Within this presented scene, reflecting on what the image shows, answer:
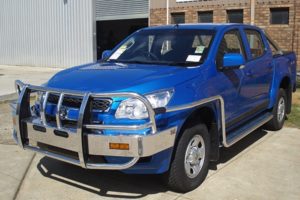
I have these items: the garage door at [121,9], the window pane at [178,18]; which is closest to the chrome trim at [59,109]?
the window pane at [178,18]

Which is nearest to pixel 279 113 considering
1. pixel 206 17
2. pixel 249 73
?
pixel 249 73

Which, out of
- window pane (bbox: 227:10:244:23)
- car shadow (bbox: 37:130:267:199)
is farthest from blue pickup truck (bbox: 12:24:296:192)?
window pane (bbox: 227:10:244:23)

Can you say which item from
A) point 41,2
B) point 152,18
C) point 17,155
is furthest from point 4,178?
point 41,2

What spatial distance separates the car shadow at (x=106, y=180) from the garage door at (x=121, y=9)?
13.8 m

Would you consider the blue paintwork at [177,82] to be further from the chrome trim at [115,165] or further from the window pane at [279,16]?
the window pane at [279,16]

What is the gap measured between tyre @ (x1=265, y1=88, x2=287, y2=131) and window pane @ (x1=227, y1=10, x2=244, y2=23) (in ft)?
26.4

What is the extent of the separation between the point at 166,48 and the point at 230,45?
3.05ft

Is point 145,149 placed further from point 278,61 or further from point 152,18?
point 152,18

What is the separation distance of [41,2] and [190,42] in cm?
1932

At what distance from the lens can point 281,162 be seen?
5.87 m

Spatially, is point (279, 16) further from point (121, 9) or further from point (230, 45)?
point (230, 45)

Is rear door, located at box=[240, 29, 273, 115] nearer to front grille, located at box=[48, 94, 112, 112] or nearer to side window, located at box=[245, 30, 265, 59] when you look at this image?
side window, located at box=[245, 30, 265, 59]

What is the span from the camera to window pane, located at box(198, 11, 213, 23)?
1618cm

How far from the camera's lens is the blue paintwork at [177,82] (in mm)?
4297
